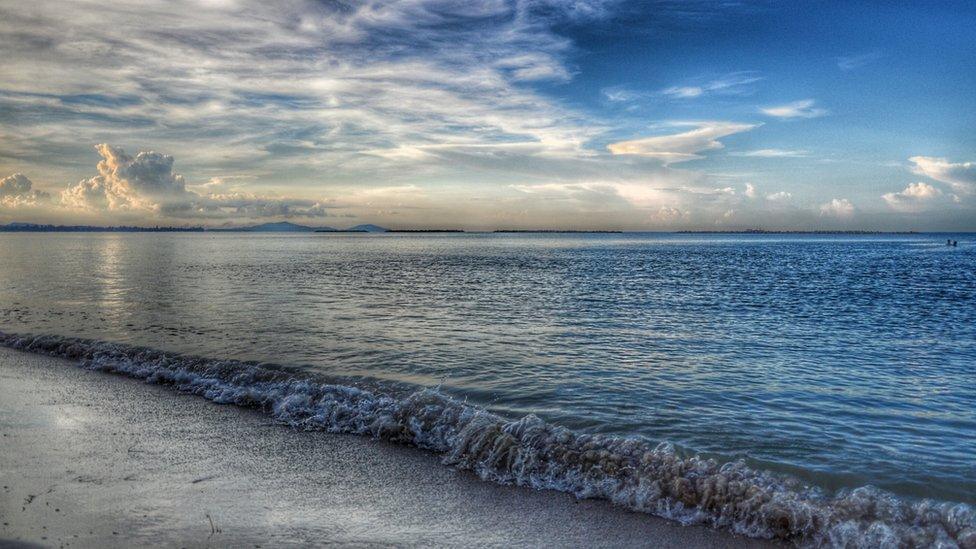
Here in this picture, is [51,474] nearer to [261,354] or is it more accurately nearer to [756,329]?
[261,354]

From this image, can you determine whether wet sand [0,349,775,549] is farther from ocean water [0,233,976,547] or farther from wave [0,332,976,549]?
ocean water [0,233,976,547]

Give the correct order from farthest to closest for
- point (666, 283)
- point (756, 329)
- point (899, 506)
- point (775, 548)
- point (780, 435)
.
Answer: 1. point (666, 283)
2. point (756, 329)
3. point (780, 435)
4. point (899, 506)
5. point (775, 548)

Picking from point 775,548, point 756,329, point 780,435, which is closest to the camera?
point 775,548

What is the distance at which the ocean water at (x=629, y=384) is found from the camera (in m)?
7.64

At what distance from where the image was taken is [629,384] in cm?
1308

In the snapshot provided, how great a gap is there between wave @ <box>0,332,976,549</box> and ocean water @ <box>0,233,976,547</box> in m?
0.03

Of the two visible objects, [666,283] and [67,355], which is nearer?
[67,355]

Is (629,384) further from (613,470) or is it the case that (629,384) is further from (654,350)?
(613,470)

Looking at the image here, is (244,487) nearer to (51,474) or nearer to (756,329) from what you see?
(51,474)

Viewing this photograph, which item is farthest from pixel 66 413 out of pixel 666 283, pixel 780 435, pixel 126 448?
pixel 666 283

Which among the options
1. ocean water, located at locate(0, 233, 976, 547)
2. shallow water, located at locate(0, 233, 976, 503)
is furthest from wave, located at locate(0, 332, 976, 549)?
shallow water, located at locate(0, 233, 976, 503)

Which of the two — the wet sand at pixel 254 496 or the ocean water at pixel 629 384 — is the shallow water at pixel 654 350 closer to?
the ocean water at pixel 629 384

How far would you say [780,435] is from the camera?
988 centimetres

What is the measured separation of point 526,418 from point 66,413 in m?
8.28
